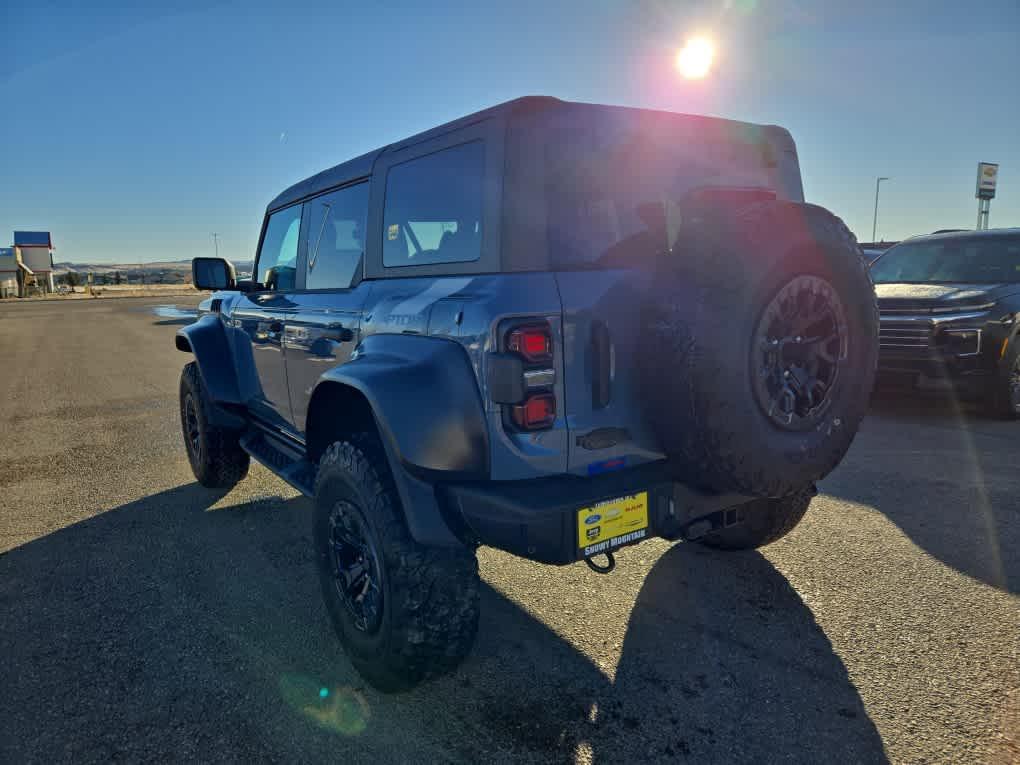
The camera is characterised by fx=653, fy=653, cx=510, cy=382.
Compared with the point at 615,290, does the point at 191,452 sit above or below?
below

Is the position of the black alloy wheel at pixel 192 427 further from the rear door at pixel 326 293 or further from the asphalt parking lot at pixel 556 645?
the rear door at pixel 326 293

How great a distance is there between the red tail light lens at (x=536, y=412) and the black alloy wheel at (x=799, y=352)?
2.11 ft

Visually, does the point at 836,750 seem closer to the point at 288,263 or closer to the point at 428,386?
the point at 428,386

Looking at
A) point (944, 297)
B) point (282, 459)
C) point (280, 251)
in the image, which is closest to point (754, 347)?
point (282, 459)

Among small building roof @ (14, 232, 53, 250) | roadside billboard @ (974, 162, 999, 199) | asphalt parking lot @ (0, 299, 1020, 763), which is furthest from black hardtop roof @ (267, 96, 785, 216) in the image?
small building roof @ (14, 232, 53, 250)

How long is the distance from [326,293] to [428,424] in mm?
1371

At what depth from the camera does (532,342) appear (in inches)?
79.3

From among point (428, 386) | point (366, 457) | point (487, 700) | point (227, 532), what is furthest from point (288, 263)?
point (487, 700)

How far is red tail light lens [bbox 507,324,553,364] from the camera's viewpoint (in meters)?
2.00

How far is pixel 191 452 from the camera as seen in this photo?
190 inches

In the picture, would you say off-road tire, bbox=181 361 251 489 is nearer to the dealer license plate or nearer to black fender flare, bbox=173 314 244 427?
black fender flare, bbox=173 314 244 427

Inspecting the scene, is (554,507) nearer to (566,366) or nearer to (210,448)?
(566,366)

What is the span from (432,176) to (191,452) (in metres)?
3.33

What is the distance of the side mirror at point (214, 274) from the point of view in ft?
14.1
